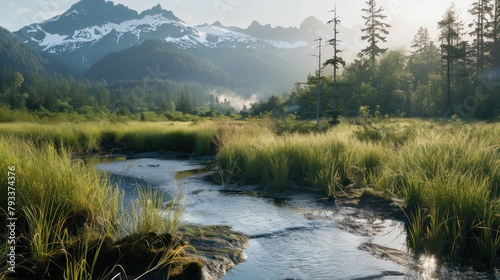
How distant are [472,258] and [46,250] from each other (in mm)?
4482

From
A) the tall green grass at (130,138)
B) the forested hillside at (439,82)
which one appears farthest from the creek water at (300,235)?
the forested hillside at (439,82)

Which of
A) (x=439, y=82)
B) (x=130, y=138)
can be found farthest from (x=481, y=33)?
(x=130, y=138)

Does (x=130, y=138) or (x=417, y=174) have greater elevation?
(x=417, y=174)

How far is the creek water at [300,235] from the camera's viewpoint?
4355mm

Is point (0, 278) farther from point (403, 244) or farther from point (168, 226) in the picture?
Answer: point (403, 244)

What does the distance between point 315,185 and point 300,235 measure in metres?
3.65

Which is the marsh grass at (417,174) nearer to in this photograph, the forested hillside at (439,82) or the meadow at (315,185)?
the meadow at (315,185)

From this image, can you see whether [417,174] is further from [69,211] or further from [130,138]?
[130,138]

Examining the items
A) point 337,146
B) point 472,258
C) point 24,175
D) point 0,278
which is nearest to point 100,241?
point 0,278

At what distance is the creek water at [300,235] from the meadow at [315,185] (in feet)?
1.64

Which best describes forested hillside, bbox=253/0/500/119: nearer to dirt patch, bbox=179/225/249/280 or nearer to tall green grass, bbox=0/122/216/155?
tall green grass, bbox=0/122/216/155

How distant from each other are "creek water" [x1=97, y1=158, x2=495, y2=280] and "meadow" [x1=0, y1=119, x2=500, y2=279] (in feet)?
1.64

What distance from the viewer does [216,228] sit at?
5.87m

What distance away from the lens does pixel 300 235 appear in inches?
225
